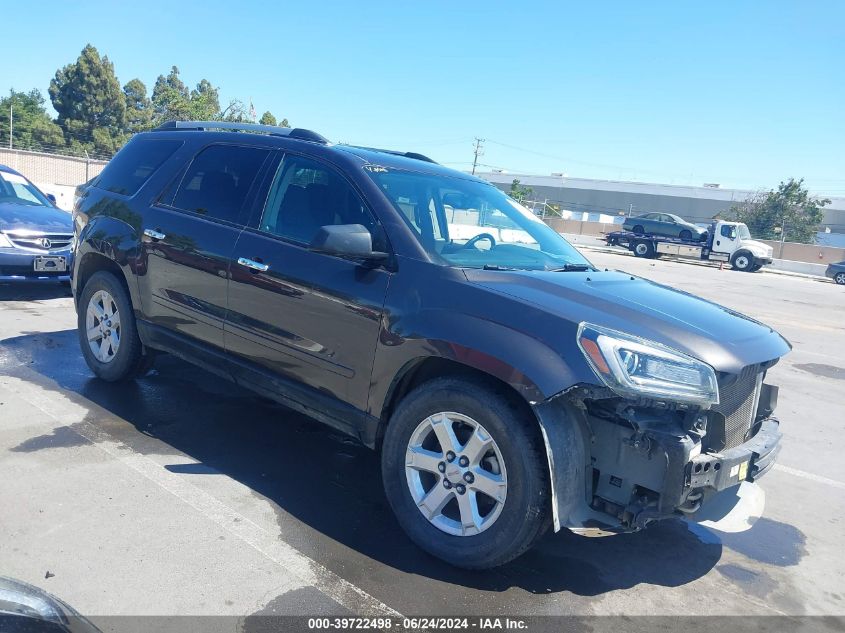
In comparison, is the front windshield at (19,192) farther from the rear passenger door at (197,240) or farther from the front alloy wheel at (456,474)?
the front alloy wheel at (456,474)

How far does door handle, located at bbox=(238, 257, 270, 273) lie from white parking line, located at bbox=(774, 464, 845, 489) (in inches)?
158

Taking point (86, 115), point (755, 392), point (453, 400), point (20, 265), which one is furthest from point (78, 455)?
point (86, 115)

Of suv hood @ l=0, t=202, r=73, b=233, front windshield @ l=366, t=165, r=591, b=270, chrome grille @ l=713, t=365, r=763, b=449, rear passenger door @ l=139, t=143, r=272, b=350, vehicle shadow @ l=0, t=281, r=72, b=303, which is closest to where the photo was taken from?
chrome grille @ l=713, t=365, r=763, b=449

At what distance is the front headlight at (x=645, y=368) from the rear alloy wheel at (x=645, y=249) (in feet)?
110

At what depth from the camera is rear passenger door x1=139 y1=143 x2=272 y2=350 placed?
4402 mm

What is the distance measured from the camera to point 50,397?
16.7 feet

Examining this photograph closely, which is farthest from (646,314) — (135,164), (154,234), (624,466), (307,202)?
(135,164)

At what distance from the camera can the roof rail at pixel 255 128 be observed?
4.51m

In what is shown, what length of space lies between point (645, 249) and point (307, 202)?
33.3 metres

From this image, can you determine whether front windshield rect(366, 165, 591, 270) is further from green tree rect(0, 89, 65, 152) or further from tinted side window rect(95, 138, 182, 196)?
green tree rect(0, 89, 65, 152)

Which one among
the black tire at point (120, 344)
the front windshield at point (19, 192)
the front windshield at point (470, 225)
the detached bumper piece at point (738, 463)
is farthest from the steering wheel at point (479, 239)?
the front windshield at point (19, 192)

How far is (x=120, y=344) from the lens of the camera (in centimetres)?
523

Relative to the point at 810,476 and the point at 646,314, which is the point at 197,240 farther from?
the point at 810,476

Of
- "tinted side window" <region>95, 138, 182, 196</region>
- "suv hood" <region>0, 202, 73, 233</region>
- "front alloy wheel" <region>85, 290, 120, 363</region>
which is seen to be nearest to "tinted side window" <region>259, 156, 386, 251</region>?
"tinted side window" <region>95, 138, 182, 196</region>
